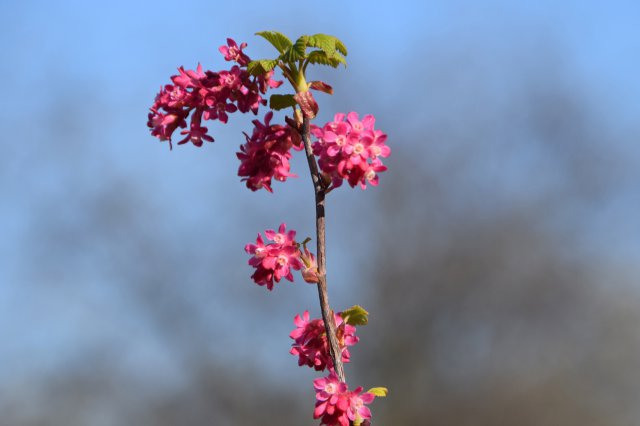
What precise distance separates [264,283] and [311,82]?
0.70 meters

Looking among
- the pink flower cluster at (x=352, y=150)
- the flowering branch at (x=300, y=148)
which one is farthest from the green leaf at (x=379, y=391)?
the pink flower cluster at (x=352, y=150)

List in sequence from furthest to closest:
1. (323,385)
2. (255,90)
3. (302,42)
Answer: (255,90)
(302,42)
(323,385)

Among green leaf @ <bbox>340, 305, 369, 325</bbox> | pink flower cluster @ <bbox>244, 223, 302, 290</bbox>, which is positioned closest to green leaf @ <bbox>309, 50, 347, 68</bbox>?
pink flower cluster @ <bbox>244, 223, 302, 290</bbox>

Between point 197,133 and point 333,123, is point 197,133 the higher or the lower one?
the higher one

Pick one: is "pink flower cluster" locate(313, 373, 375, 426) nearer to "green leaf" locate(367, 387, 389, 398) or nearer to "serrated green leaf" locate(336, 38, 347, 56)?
"green leaf" locate(367, 387, 389, 398)

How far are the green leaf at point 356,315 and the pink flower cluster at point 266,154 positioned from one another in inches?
20.0

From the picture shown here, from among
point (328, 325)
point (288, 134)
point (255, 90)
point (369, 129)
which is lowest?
point (328, 325)

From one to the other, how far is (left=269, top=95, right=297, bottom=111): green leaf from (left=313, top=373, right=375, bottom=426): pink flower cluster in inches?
36.2

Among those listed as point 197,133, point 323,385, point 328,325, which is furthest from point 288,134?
point 323,385

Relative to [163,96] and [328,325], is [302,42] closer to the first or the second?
[163,96]

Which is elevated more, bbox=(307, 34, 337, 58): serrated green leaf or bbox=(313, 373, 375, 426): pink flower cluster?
bbox=(307, 34, 337, 58): serrated green leaf

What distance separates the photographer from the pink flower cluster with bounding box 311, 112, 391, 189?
7.29 ft

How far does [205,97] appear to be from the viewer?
252 cm

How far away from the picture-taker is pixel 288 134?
8.07 feet
